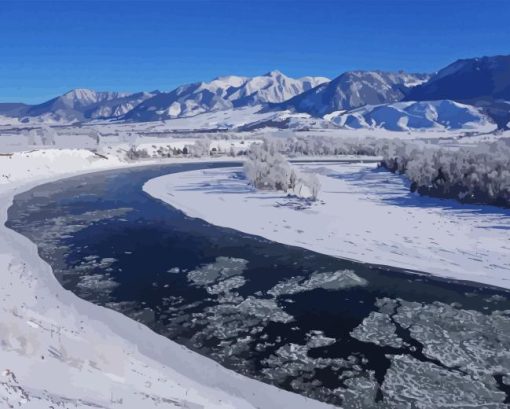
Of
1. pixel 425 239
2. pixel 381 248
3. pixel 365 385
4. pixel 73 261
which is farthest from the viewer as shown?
pixel 425 239

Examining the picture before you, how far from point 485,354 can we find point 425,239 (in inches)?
637

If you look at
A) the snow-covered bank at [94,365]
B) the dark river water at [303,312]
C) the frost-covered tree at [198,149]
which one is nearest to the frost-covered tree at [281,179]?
the dark river water at [303,312]

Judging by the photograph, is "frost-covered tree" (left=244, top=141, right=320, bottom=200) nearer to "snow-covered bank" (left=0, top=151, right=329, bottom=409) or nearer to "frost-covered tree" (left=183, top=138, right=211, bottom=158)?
"snow-covered bank" (left=0, top=151, right=329, bottom=409)

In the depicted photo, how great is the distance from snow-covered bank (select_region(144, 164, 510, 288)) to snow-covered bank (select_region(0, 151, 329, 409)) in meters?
14.2

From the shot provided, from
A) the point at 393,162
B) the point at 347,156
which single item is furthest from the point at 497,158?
the point at 347,156

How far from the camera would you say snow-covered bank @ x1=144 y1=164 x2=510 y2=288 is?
2705 cm

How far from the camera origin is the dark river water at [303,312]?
571 inches

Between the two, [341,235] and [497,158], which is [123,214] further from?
[497,158]

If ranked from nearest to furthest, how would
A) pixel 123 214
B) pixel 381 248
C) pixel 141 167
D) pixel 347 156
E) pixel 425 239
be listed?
1. pixel 381 248
2. pixel 425 239
3. pixel 123 214
4. pixel 141 167
5. pixel 347 156

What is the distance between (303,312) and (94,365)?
357 inches

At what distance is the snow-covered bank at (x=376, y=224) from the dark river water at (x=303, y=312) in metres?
2.11

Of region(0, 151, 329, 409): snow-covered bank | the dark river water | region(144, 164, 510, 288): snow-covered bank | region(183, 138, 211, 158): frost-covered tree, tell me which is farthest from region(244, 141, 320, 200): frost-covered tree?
region(183, 138, 211, 158): frost-covered tree

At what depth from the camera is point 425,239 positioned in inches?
1244

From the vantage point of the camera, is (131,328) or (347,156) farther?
(347,156)
